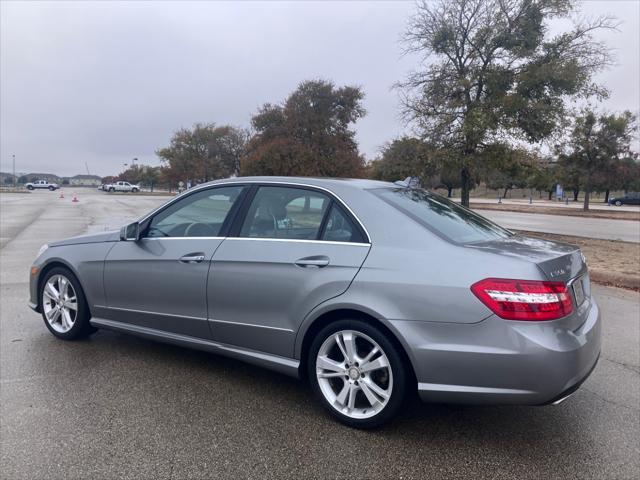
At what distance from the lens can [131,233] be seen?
432 centimetres

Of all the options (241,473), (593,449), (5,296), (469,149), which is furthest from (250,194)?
(469,149)

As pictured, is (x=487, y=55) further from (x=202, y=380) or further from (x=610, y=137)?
(x=610, y=137)

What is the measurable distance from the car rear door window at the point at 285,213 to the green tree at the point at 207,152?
46.4 m

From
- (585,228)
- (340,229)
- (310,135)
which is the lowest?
(585,228)

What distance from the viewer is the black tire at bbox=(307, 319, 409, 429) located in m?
3.03

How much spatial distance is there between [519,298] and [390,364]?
0.84 metres

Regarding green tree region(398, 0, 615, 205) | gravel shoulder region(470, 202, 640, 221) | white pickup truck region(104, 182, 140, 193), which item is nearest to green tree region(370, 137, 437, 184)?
green tree region(398, 0, 615, 205)

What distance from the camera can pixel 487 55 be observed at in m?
15.2

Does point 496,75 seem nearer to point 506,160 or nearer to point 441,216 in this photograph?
point 506,160

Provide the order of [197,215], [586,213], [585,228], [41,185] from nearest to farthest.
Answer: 1. [197,215]
2. [585,228]
3. [586,213]
4. [41,185]

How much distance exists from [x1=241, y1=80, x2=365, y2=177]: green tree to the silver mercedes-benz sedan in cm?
2424

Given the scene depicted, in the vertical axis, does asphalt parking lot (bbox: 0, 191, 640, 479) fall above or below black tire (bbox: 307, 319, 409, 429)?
below

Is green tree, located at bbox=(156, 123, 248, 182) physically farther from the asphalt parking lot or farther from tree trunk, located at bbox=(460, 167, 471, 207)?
the asphalt parking lot

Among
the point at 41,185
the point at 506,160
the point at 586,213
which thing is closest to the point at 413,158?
the point at 506,160
